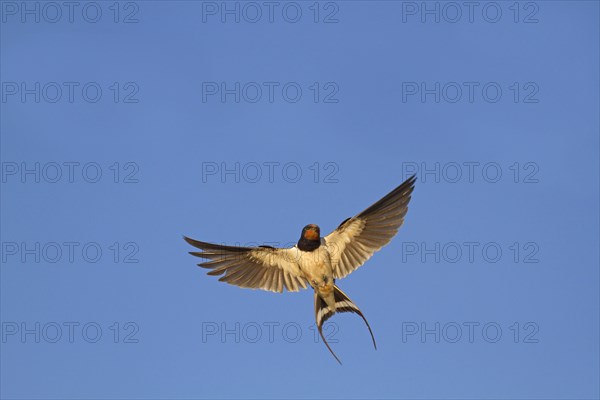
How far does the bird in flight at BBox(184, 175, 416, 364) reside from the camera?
6.67m

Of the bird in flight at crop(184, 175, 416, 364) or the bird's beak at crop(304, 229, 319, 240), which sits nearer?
the bird's beak at crop(304, 229, 319, 240)

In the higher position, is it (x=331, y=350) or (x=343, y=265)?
(x=343, y=265)

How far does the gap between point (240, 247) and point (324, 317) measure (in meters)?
1.07

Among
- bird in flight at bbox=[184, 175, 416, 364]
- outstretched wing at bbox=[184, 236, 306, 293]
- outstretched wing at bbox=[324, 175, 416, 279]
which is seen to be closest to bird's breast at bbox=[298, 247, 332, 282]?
bird in flight at bbox=[184, 175, 416, 364]

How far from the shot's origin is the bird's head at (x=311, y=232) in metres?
6.21

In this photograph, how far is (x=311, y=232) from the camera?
20.4 feet

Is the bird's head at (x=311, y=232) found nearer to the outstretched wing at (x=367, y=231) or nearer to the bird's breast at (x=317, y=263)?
the bird's breast at (x=317, y=263)

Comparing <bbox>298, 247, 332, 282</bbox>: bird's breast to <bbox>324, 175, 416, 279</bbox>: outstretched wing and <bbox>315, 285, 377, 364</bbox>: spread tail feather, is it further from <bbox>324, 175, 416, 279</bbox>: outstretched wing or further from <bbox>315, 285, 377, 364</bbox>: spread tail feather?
<bbox>324, 175, 416, 279</bbox>: outstretched wing

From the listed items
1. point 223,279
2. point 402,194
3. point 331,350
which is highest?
point 402,194

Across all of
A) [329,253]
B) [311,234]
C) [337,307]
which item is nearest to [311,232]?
[311,234]

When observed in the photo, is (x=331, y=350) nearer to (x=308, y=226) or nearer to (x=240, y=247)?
(x=308, y=226)

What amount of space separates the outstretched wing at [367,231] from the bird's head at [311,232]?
22.7 inches

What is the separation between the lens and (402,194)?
271 inches

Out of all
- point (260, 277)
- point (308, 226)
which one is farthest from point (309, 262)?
point (260, 277)
